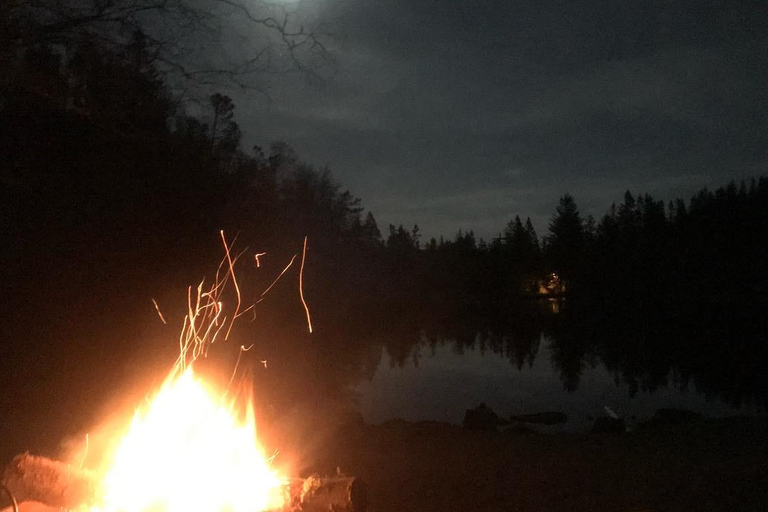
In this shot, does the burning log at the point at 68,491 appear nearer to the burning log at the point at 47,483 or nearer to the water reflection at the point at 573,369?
the burning log at the point at 47,483

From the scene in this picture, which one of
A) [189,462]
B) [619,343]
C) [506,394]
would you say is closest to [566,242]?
[619,343]

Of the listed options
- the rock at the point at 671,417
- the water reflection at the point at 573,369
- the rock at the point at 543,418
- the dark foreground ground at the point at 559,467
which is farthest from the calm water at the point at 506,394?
the dark foreground ground at the point at 559,467

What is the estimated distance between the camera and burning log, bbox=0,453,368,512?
13.0ft

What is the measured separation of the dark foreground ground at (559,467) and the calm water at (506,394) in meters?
3.39

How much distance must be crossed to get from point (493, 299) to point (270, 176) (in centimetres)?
4287

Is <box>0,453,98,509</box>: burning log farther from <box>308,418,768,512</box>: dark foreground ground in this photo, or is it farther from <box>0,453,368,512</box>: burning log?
<box>308,418,768,512</box>: dark foreground ground

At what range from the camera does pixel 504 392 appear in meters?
16.2

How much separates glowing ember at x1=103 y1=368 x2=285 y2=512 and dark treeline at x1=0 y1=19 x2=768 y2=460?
3390 mm

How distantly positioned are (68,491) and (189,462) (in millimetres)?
734

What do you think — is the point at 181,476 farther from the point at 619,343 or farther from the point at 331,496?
the point at 619,343

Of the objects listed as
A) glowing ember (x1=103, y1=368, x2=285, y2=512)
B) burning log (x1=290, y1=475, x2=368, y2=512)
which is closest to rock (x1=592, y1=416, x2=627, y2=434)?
glowing ember (x1=103, y1=368, x2=285, y2=512)

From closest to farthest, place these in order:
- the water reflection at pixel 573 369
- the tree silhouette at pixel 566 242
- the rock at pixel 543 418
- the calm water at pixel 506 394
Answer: the rock at pixel 543 418, the calm water at pixel 506 394, the water reflection at pixel 573 369, the tree silhouette at pixel 566 242

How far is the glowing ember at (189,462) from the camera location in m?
4.13

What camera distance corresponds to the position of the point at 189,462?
4.38 meters
